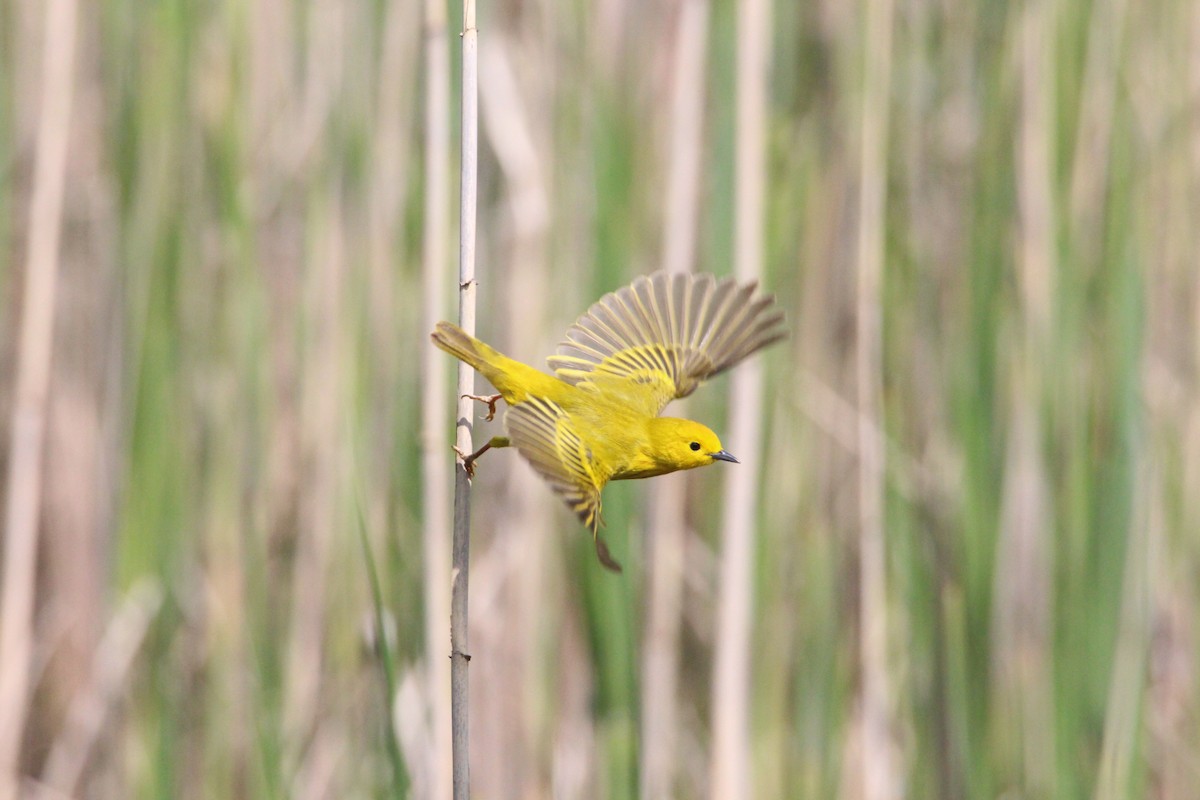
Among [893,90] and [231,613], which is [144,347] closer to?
[231,613]

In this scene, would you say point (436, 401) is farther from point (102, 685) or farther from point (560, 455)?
point (102, 685)

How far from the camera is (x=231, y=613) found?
2.04 meters

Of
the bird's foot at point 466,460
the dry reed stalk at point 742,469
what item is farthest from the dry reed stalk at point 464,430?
the dry reed stalk at point 742,469

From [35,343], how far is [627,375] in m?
0.94

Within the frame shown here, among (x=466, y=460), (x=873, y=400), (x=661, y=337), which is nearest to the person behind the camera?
(x=466, y=460)

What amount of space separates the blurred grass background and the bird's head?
265 mm

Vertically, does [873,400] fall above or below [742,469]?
above

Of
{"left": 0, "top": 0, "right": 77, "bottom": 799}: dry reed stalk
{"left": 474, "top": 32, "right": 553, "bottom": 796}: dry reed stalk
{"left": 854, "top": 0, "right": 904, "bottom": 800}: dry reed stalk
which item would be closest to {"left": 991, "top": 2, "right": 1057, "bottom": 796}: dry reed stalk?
{"left": 854, "top": 0, "right": 904, "bottom": 800}: dry reed stalk

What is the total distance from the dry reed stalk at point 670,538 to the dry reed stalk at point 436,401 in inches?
16.7

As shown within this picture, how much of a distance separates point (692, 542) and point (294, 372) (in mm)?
800

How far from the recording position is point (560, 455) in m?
1.25

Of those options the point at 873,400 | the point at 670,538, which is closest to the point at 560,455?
the point at 670,538

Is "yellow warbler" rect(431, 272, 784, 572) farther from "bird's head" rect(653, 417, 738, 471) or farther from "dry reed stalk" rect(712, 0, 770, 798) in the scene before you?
"dry reed stalk" rect(712, 0, 770, 798)

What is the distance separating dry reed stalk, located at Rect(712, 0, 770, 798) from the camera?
1793 millimetres
